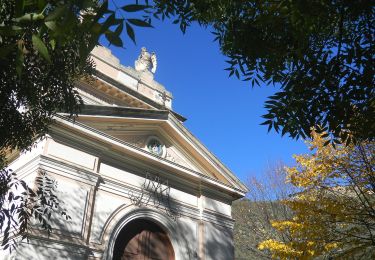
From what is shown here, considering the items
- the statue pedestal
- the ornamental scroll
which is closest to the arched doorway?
the ornamental scroll

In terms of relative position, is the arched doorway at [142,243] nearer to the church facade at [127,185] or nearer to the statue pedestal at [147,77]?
the church facade at [127,185]

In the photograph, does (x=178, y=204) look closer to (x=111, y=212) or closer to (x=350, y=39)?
(x=111, y=212)

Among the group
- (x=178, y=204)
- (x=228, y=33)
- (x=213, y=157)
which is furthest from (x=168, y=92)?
(x=228, y=33)

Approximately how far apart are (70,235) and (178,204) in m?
3.59

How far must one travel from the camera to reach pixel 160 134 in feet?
39.2

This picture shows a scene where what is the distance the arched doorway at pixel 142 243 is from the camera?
1001 cm

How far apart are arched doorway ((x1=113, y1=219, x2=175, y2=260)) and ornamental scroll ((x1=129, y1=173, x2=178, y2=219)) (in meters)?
0.50

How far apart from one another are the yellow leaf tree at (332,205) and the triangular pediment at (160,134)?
2.37m

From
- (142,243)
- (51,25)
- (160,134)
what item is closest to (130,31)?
(51,25)

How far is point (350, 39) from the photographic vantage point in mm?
4785

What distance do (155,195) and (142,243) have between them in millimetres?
1283

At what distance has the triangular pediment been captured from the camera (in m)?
10.3

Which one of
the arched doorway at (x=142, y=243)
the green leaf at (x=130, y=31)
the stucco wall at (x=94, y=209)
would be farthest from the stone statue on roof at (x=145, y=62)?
the green leaf at (x=130, y=31)

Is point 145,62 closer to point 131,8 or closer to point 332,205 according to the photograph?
point 332,205
